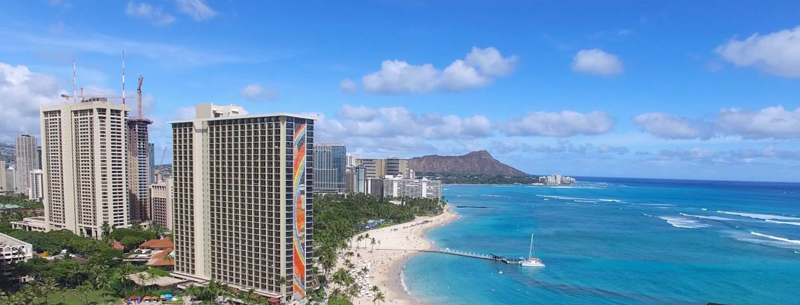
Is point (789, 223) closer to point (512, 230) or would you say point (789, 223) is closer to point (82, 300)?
point (512, 230)

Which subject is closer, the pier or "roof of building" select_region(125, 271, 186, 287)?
"roof of building" select_region(125, 271, 186, 287)

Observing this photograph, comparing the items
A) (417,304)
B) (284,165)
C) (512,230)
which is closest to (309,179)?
(284,165)

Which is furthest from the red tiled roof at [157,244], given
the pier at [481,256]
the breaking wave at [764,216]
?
the breaking wave at [764,216]

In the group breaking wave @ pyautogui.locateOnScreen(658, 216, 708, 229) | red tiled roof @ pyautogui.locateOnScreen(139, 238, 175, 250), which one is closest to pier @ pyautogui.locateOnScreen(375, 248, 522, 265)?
red tiled roof @ pyautogui.locateOnScreen(139, 238, 175, 250)

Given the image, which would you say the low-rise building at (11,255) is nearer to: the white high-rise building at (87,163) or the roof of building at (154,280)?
the roof of building at (154,280)

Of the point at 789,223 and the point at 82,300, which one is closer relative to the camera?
the point at 82,300

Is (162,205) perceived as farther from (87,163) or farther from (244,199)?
(244,199)

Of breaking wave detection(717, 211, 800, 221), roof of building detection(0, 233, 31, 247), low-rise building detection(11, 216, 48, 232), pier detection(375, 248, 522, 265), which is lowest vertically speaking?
breaking wave detection(717, 211, 800, 221)

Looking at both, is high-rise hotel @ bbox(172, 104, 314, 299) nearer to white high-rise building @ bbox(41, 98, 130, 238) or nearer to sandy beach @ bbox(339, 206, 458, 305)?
sandy beach @ bbox(339, 206, 458, 305)
